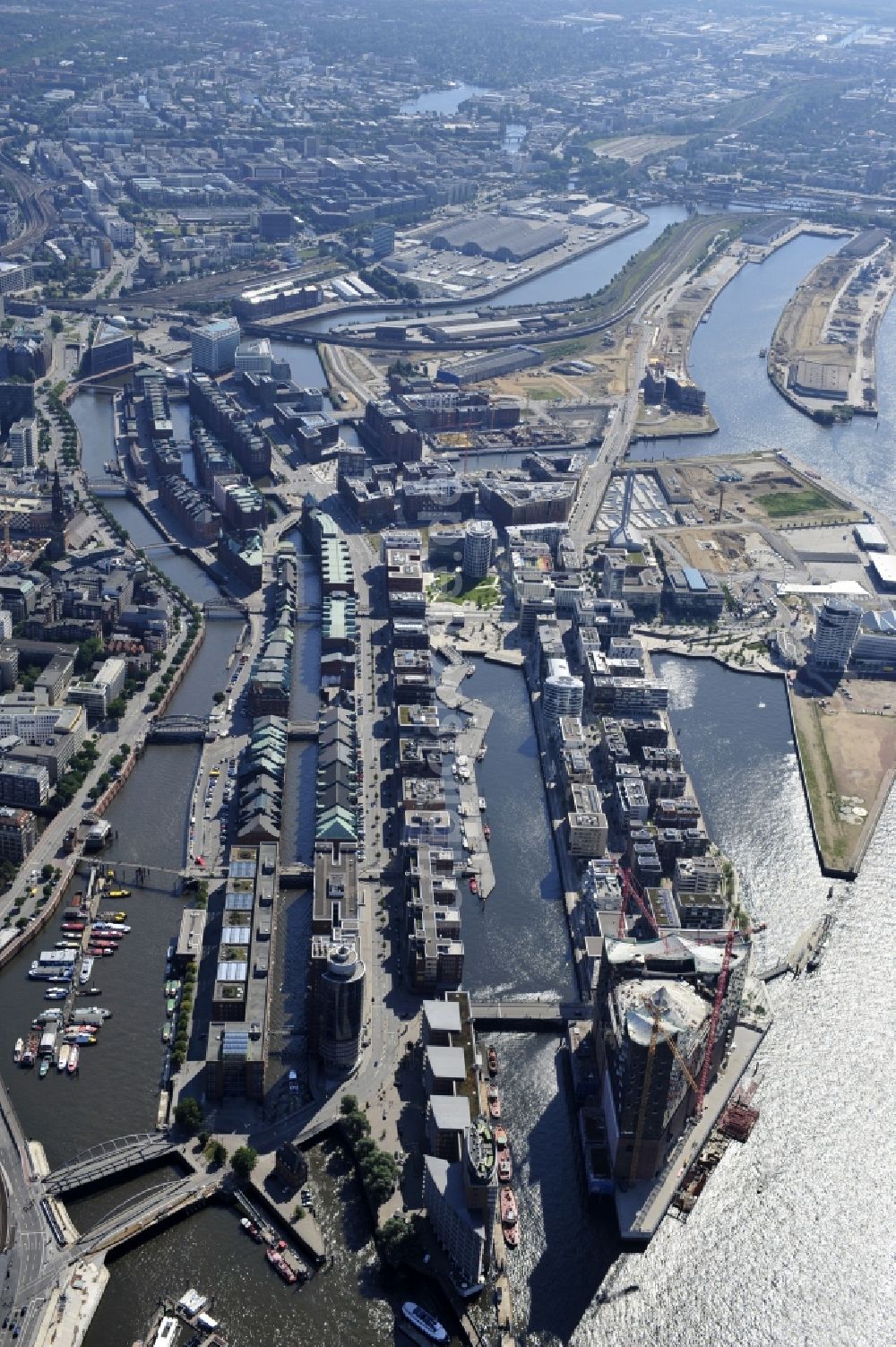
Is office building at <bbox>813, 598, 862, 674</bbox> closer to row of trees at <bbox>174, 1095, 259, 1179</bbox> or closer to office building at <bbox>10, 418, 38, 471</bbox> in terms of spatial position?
row of trees at <bbox>174, 1095, 259, 1179</bbox>

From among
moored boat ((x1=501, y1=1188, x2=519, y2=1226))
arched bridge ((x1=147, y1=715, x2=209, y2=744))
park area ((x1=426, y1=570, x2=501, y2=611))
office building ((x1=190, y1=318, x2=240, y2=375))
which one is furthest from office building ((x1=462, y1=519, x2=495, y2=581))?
moored boat ((x1=501, y1=1188, x2=519, y2=1226))

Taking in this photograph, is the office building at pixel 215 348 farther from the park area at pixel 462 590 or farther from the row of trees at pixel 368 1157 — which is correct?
the row of trees at pixel 368 1157

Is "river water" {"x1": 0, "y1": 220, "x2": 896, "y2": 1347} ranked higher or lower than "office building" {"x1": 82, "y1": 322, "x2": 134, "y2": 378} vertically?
higher

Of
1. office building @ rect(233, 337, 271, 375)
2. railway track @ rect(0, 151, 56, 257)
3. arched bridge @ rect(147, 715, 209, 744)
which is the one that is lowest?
railway track @ rect(0, 151, 56, 257)

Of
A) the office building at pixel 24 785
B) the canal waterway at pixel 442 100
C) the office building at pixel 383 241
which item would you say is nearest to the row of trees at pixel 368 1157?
the office building at pixel 24 785

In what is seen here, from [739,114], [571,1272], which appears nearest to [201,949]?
[571,1272]

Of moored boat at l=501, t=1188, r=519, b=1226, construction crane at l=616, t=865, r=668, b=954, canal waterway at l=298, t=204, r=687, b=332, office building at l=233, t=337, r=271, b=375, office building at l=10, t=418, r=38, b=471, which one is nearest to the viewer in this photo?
moored boat at l=501, t=1188, r=519, b=1226
